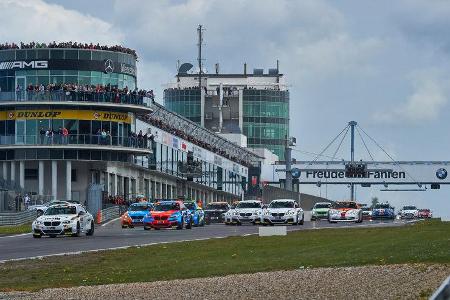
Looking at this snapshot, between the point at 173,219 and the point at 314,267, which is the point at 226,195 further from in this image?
the point at 314,267

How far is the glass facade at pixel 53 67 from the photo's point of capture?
9394 centimetres

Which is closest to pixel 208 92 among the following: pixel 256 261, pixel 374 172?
pixel 374 172

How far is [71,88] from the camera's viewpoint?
93750 mm

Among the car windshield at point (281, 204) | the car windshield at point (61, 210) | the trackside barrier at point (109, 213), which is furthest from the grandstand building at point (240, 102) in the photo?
the car windshield at point (61, 210)

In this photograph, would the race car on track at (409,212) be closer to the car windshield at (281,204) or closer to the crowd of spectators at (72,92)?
the crowd of spectators at (72,92)

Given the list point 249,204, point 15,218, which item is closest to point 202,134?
point 15,218

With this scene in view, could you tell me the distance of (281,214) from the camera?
67.2 metres

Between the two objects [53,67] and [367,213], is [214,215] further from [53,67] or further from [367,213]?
[367,213]

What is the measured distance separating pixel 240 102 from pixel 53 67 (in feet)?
301

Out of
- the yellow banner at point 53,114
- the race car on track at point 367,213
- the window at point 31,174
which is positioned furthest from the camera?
the race car on track at point 367,213

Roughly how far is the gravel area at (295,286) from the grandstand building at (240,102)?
154701 mm

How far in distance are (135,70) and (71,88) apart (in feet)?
26.1

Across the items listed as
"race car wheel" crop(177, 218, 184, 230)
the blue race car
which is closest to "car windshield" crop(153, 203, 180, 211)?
"race car wheel" crop(177, 218, 184, 230)

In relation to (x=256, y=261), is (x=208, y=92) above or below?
above
